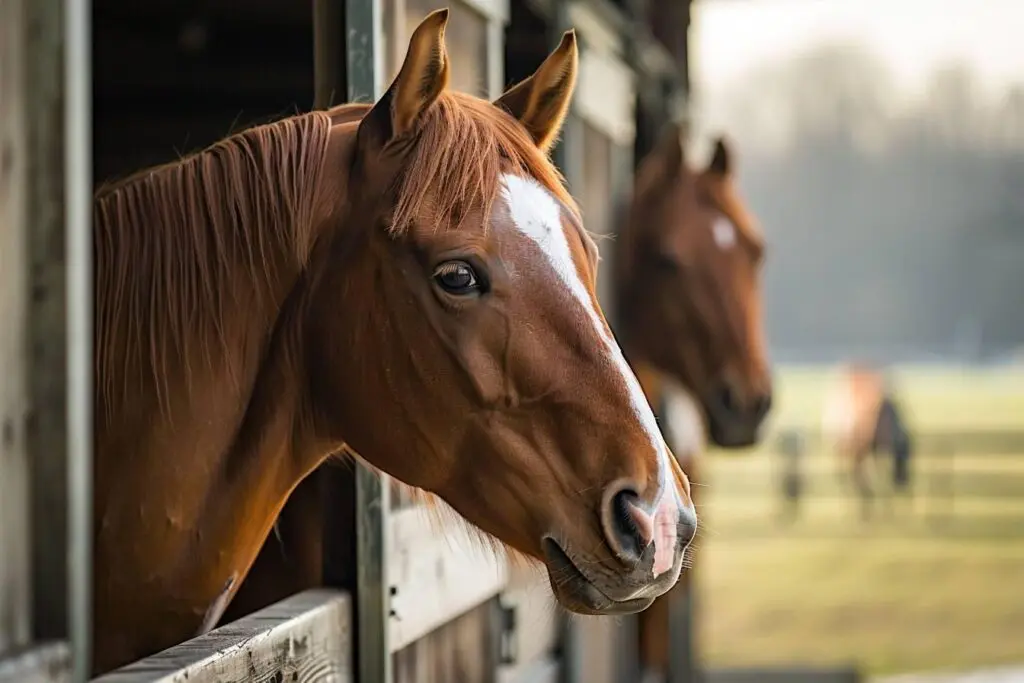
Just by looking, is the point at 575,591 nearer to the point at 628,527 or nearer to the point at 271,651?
the point at 628,527

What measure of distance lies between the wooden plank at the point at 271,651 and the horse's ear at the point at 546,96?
2.59 ft

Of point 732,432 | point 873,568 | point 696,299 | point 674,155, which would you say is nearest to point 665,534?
point 696,299

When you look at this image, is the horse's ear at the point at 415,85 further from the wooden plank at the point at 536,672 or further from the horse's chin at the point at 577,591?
the wooden plank at the point at 536,672

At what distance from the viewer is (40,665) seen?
117cm

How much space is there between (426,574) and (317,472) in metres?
0.28

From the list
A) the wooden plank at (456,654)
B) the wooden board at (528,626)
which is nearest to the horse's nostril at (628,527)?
the wooden plank at (456,654)

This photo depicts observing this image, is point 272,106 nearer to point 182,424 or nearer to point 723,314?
point 723,314

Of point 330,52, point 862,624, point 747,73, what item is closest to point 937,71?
point 747,73

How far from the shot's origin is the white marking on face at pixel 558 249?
172 cm

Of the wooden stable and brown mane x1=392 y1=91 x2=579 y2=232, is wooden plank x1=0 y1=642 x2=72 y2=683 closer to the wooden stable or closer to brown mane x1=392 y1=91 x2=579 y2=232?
the wooden stable

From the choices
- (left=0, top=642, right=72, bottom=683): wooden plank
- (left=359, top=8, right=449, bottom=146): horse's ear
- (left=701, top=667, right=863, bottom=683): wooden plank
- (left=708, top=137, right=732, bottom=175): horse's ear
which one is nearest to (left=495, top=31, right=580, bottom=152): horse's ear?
(left=359, top=8, right=449, bottom=146): horse's ear

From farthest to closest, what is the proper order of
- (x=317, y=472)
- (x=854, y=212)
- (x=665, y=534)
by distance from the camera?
(x=854, y=212), (x=317, y=472), (x=665, y=534)

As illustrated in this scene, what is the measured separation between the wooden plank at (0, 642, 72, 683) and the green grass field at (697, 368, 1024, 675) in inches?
233

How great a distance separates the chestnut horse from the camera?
493cm
